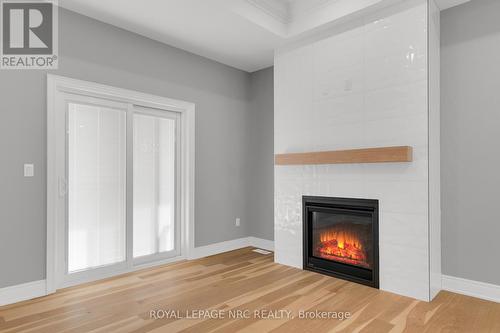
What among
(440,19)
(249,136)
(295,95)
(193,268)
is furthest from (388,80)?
(193,268)

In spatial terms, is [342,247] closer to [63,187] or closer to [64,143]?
[63,187]

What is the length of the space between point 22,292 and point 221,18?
3232 mm

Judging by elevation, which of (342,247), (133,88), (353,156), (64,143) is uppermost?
(133,88)

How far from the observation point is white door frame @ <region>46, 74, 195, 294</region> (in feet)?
9.55

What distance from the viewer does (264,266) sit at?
12.3 feet

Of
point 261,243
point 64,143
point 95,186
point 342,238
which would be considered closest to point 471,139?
point 342,238

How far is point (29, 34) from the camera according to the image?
289 centimetres

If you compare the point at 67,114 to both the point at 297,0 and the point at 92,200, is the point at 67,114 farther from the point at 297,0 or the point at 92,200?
the point at 297,0

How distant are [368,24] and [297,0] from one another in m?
0.90

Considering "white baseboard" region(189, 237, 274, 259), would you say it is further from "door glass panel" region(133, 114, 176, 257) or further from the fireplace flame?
the fireplace flame

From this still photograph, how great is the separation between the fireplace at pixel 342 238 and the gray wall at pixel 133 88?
3.92 ft

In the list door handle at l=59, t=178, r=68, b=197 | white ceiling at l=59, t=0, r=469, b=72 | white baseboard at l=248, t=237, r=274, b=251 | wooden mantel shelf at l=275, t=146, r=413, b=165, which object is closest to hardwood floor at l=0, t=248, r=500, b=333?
door handle at l=59, t=178, r=68, b=197

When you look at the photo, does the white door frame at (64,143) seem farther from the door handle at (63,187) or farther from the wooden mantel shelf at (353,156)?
the wooden mantel shelf at (353,156)

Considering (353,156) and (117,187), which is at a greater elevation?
(353,156)
